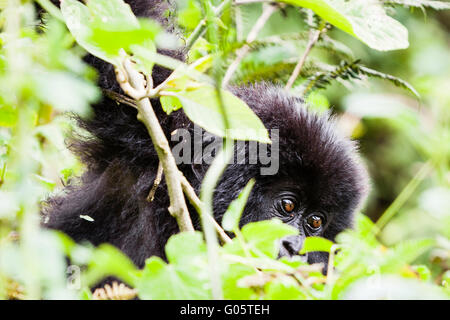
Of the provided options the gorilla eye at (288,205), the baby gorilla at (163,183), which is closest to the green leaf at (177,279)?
the baby gorilla at (163,183)

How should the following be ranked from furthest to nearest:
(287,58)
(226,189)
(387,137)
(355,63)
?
(387,137) → (287,58) → (355,63) → (226,189)

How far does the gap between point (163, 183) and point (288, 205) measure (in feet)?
1.75

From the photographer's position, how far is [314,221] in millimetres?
2285

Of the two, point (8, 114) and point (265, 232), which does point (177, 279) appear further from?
point (8, 114)

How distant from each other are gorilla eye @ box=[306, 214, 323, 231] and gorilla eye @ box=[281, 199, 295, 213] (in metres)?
0.12

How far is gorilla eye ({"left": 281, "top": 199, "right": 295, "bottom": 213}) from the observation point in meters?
2.16

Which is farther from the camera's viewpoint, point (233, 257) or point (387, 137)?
point (387, 137)

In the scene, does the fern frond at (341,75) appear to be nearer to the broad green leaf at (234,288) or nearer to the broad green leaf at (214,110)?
the broad green leaf at (214,110)

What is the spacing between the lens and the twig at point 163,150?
99 centimetres

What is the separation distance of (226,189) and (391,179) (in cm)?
450

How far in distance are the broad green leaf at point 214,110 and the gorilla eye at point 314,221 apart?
135 centimetres
